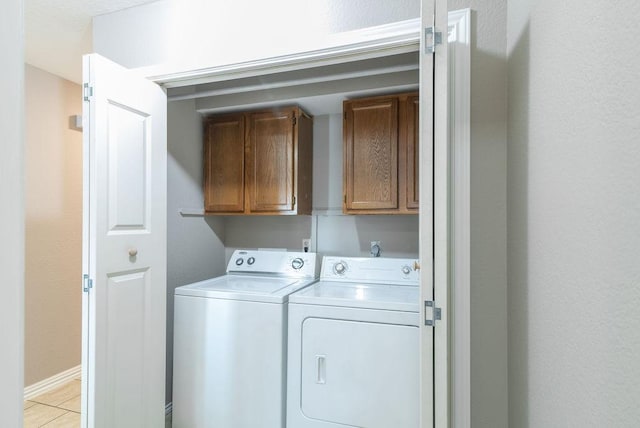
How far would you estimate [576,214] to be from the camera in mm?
778

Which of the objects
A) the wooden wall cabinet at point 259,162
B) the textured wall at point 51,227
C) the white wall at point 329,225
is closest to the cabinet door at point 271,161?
the wooden wall cabinet at point 259,162

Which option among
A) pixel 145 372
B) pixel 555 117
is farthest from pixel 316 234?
pixel 555 117

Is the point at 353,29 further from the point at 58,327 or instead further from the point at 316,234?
the point at 58,327

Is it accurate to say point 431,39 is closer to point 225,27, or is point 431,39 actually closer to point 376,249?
point 225,27

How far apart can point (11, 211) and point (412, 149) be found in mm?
2201

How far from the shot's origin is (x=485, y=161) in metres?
1.39

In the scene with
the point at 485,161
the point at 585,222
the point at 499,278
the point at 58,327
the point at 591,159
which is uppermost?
the point at 485,161

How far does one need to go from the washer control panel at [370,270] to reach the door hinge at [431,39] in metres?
1.46

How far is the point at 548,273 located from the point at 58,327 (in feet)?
11.3

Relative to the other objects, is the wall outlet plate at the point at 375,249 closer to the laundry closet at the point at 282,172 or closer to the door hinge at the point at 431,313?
the laundry closet at the point at 282,172

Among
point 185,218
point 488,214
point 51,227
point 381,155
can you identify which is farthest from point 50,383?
point 488,214

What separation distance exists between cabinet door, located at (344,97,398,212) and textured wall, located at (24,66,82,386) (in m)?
2.32

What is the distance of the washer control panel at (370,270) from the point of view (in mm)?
2344

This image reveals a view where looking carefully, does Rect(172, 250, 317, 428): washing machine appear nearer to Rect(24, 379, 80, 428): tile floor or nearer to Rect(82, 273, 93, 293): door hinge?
Rect(82, 273, 93, 293): door hinge
